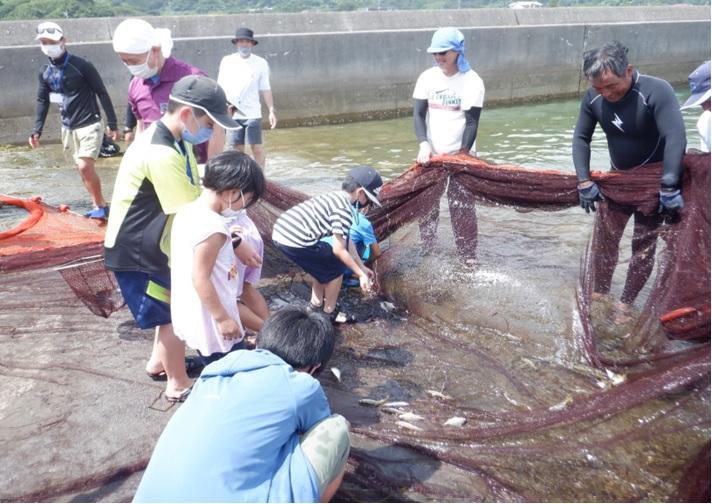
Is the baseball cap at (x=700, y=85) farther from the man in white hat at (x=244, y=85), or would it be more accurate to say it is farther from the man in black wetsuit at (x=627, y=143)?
the man in white hat at (x=244, y=85)

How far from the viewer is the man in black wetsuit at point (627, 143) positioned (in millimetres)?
3852

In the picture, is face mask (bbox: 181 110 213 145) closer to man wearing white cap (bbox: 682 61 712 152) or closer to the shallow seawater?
the shallow seawater

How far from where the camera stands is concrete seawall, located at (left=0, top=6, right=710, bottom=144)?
11727mm

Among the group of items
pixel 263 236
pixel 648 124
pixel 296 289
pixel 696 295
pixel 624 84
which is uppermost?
pixel 624 84

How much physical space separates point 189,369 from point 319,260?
3.97 feet

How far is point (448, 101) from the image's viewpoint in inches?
209

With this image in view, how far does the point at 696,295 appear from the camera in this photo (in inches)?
134

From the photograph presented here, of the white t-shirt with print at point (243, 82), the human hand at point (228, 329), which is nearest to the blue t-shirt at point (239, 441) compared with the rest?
the human hand at point (228, 329)

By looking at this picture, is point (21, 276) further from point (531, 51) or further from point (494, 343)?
point (531, 51)

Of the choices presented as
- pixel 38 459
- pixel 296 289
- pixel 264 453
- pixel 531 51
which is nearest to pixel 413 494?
pixel 264 453

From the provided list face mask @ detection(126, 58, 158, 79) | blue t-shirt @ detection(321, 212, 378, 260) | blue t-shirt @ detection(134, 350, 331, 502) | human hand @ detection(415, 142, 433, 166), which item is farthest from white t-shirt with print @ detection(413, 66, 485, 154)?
blue t-shirt @ detection(134, 350, 331, 502)

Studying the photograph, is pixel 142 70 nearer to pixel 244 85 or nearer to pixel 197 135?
pixel 197 135

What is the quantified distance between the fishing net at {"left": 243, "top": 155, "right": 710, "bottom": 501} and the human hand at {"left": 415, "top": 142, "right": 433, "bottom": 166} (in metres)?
0.06

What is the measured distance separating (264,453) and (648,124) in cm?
324
